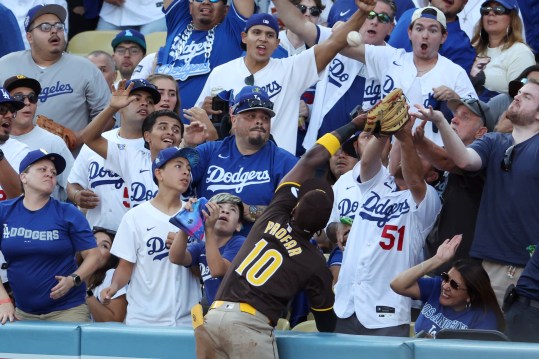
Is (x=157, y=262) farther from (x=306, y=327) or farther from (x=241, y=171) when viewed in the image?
(x=306, y=327)

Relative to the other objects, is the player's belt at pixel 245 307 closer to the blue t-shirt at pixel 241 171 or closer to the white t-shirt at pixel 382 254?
the white t-shirt at pixel 382 254

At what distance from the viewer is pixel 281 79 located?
930 cm

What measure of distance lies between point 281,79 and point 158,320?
259cm

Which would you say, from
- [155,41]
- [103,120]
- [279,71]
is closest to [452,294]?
[279,71]

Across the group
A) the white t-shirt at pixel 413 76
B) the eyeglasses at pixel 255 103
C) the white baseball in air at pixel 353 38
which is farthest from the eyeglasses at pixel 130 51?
the eyeglasses at pixel 255 103

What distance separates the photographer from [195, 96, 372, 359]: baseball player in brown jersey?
6.14 m

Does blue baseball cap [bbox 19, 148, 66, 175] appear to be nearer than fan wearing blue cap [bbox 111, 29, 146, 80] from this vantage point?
Yes

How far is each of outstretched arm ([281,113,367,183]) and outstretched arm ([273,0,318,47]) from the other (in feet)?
10.2

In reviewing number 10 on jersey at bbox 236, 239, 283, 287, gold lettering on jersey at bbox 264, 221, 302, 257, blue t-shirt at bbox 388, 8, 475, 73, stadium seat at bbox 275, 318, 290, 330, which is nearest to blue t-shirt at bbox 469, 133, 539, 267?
stadium seat at bbox 275, 318, 290, 330

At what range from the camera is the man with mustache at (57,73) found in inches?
406

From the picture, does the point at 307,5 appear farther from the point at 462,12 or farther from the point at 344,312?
the point at 344,312

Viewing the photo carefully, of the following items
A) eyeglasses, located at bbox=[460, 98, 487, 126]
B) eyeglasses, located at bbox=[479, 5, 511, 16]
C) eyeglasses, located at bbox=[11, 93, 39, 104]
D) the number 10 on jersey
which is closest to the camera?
the number 10 on jersey

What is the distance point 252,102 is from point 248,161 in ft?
1.39

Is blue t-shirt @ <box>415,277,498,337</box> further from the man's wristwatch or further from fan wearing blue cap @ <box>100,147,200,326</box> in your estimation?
the man's wristwatch
